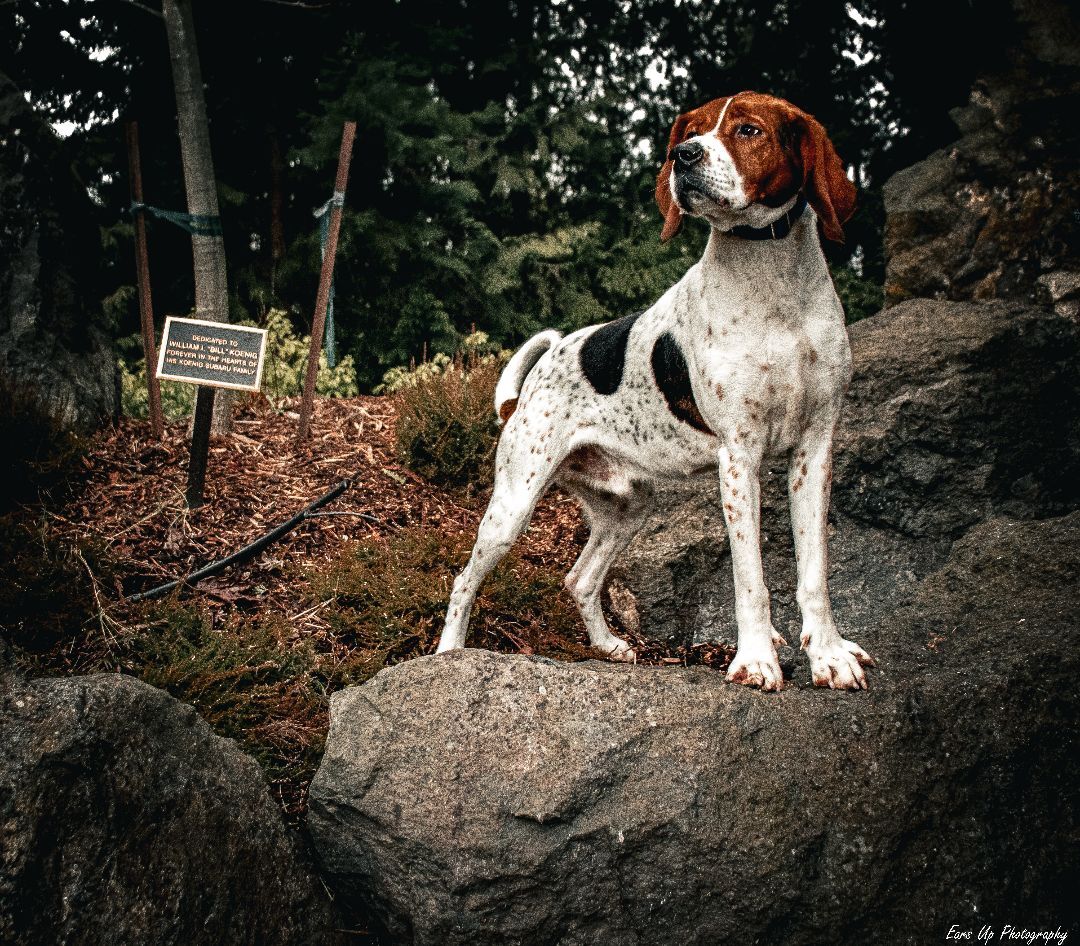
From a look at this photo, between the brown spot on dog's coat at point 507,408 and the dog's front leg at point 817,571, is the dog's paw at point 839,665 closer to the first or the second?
the dog's front leg at point 817,571

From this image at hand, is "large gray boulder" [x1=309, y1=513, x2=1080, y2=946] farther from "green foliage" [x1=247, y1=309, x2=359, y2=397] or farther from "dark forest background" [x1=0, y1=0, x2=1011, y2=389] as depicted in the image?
"dark forest background" [x1=0, y1=0, x2=1011, y2=389]

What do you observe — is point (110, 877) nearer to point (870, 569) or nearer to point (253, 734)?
point (253, 734)

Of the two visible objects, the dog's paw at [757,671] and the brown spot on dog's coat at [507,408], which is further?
the brown spot on dog's coat at [507,408]

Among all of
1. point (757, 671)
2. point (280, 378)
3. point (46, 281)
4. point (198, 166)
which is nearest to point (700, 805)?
point (757, 671)

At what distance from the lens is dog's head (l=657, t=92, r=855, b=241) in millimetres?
2561

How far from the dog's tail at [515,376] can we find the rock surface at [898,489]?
1.06 m

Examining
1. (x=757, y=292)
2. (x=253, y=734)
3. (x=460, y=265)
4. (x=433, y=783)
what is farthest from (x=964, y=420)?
(x=460, y=265)

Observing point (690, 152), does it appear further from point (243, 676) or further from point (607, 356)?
point (243, 676)

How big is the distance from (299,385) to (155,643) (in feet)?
15.9

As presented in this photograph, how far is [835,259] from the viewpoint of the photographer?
11.0 meters

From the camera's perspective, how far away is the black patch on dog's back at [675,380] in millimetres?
3178

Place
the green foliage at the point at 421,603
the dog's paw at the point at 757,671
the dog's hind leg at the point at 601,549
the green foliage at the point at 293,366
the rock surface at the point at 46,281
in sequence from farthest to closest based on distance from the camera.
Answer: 1. the green foliage at the point at 293,366
2. the rock surface at the point at 46,281
3. the green foliage at the point at 421,603
4. the dog's hind leg at the point at 601,549
5. the dog's paw at the point at 757,671

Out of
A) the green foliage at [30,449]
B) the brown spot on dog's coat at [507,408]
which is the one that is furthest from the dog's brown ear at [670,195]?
the green foliage at [30,449]

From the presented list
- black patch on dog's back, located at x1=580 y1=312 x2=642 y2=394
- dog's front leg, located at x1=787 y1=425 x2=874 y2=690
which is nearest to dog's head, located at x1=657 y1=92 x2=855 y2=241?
dog's front leg, located at x1=787 y1=425 x2=874 y2=690
